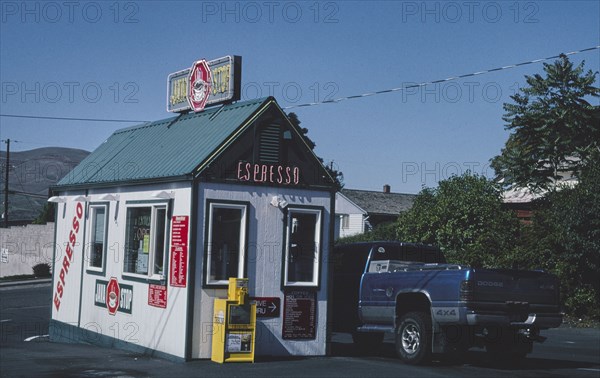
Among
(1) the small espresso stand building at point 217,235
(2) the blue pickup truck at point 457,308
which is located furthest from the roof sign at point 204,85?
(2) the blue pickup truck at point 457,308

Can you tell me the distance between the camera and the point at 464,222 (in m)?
32.3

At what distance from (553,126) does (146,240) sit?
21960 millimetres

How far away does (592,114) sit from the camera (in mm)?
33406

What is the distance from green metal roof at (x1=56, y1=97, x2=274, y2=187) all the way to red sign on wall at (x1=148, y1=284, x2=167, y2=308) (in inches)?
82.8

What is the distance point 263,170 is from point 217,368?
3860 mm

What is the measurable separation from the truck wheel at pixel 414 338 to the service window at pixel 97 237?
719cm

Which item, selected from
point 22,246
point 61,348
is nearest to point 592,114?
point 61,348

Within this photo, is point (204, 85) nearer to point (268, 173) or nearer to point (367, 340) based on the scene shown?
point (268, 173)

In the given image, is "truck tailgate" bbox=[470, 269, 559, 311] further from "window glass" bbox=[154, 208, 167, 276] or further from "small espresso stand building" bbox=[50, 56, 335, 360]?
"window glass" bbox=[154, 208, 167, 276]

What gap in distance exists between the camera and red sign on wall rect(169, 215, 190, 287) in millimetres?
15055

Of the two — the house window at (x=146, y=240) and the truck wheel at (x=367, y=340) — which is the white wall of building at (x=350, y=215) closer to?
the truck wheel at (x=367, y=340)

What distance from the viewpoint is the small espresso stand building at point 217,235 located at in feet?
49.6

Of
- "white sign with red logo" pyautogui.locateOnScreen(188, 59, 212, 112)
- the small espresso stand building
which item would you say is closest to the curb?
the small espresso stand building

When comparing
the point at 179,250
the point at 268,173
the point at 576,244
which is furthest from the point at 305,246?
the point at 576,244
